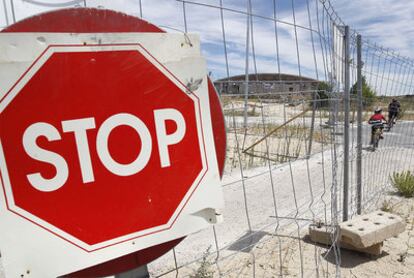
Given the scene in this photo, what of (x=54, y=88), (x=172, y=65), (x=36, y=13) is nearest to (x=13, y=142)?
(x=54, y=88)

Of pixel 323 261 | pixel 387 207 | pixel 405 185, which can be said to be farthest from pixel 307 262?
pixel 405 185

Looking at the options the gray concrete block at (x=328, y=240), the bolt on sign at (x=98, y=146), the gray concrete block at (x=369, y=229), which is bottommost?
the gray concrete block at (x=328, y=240)

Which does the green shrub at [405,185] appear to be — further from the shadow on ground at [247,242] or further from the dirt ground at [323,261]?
the shadow on ground at [247,242]

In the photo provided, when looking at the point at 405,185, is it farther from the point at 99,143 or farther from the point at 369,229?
the point at 99,143

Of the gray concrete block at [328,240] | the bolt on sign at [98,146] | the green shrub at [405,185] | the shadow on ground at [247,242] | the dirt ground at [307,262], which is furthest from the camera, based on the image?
the green shrub at [405,185]

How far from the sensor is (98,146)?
100 cm

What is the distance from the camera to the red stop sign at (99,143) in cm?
91

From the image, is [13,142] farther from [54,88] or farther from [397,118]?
[397,118]

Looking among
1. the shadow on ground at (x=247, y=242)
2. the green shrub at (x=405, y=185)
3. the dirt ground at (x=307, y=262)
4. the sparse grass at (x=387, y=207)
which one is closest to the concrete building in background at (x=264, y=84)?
the dirt ground at (x=307, y=262)

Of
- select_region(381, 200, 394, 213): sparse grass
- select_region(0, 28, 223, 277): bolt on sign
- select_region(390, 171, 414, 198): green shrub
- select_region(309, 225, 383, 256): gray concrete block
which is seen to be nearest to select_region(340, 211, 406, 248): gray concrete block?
select_region(309, 225, 383, 256): gray concrete block

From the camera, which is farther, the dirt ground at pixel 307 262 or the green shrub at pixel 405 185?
the green shrub at pixel 405 185

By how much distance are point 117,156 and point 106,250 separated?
0.27 m

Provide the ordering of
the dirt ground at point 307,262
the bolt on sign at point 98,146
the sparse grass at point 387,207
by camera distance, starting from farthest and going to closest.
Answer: the sparse grass at point 387,207
the dirt ground at point 307,262
the bolt on sign at point 98,146

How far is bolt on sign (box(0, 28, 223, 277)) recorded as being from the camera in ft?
2.99
